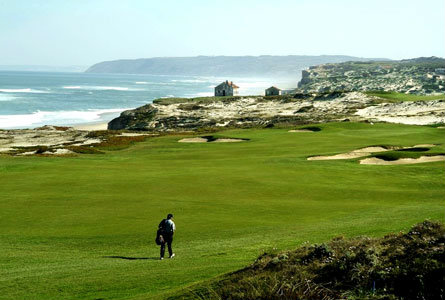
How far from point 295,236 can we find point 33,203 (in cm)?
1433

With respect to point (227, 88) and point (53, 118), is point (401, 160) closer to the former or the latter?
point (53, 118)

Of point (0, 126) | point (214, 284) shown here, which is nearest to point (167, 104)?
point (0, 126)

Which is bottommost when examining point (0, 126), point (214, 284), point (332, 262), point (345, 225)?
point (0, 126)

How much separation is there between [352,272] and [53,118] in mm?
127454

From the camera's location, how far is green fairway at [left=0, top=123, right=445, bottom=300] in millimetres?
14922

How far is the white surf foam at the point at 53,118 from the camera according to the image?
11550 cm

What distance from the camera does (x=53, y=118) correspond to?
12744cm

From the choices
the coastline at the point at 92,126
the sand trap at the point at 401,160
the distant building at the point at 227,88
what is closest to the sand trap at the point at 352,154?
the sand trap at the point at 401,160

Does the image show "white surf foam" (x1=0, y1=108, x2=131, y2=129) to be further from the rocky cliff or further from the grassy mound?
the grassy mound

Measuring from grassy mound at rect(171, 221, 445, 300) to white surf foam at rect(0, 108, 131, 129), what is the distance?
11124 centimetres

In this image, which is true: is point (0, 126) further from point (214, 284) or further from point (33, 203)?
point (214, 284)

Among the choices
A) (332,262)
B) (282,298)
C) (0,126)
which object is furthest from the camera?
(0,126)

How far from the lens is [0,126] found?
110875 mm

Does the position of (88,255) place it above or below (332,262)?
below
